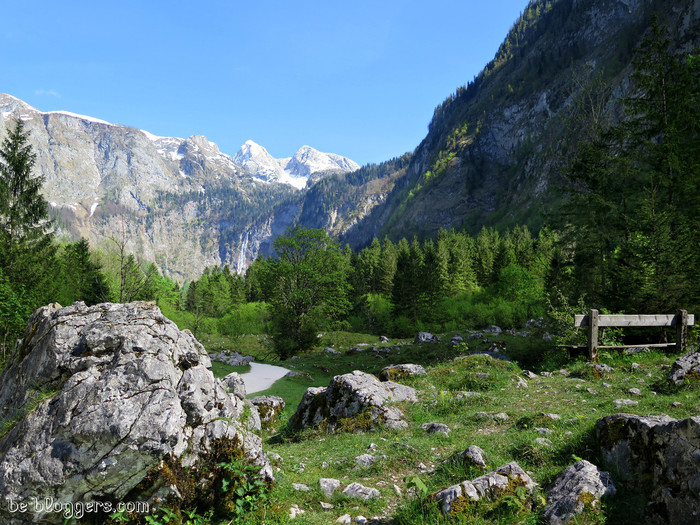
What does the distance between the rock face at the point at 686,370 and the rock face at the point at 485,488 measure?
773 cm

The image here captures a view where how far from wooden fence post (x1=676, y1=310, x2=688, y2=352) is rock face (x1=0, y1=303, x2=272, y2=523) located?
16.5 meters

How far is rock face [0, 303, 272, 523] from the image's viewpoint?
15.1 feet

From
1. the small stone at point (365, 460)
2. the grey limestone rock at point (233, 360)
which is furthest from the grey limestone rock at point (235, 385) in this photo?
the grey limestone rock at point (233, 360)

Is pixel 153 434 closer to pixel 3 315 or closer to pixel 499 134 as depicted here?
pixel 3 315

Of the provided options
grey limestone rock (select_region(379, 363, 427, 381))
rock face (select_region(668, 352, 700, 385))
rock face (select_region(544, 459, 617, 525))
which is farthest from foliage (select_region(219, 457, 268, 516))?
rock face (select_region(668, 352, 700, 385))

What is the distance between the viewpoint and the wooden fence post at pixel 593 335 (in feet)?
42.5

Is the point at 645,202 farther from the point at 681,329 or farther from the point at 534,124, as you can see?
the point at 534,124

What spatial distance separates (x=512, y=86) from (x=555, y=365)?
754 feet

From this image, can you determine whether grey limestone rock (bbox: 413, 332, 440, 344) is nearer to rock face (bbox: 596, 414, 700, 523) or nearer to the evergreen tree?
rock face (bbox: 596, 414, 700, 523)

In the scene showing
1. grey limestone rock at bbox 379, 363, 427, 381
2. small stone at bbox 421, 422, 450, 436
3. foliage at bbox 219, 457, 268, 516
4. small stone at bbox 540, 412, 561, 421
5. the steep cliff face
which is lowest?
grey limestone rock at bbox 379, 363, 427, 381

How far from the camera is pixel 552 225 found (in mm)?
21375

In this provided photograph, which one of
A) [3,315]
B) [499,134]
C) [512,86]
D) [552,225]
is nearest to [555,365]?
[552,225]

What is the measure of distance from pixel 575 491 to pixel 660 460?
46.8 inches

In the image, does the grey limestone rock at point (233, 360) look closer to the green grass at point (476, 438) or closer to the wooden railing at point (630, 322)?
the green grass at point (476, 438)
